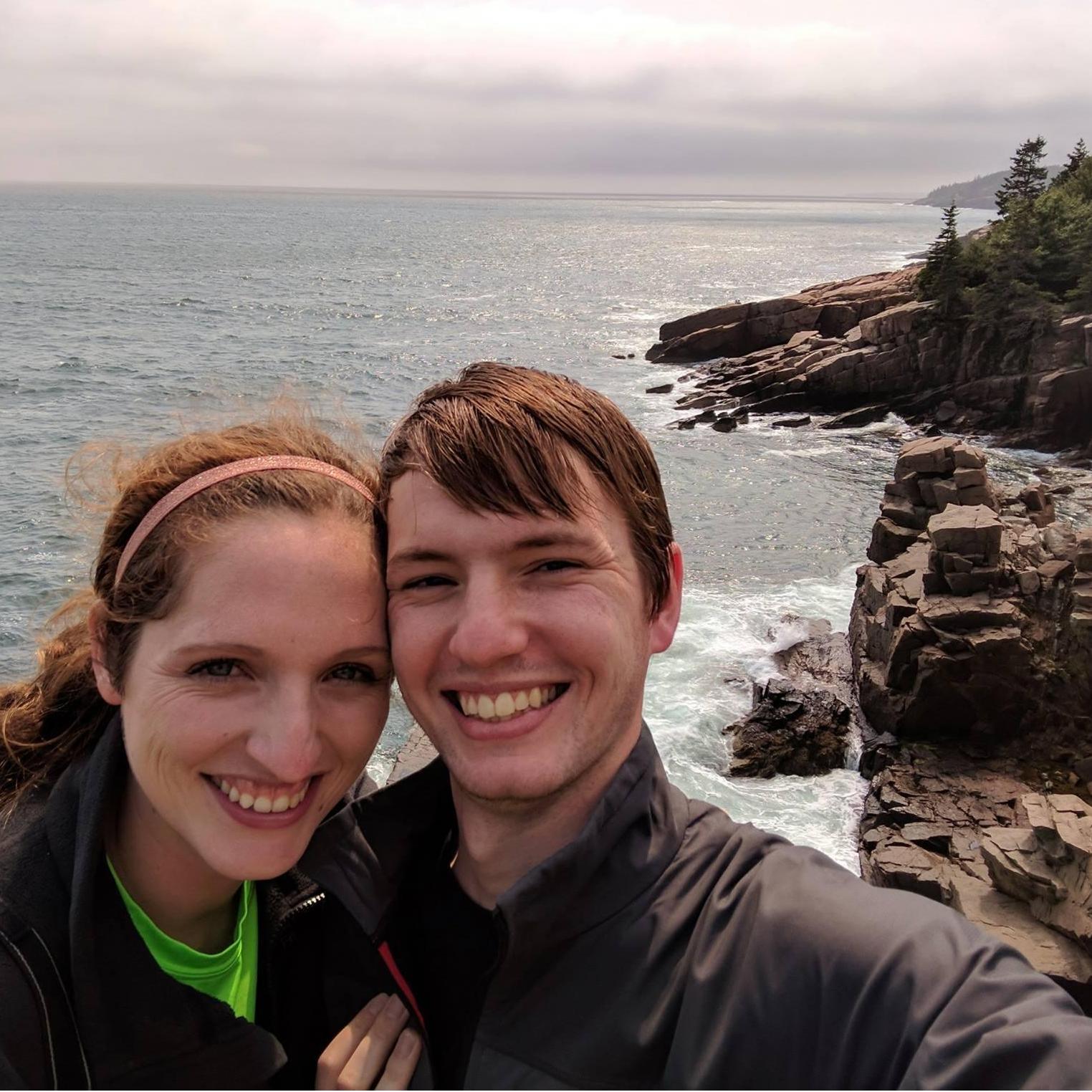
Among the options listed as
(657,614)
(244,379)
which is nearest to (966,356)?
(244,379)

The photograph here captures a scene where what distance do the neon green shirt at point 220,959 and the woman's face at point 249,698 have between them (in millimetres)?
211

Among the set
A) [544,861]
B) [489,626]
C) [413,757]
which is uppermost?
[489,626]

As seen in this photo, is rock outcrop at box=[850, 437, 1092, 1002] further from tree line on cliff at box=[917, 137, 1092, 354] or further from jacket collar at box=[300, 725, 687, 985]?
tree line on cliff at box=[917, 137, 1092, 354]

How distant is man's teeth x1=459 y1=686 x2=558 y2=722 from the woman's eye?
1.17ft

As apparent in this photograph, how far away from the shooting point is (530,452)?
3.04 meters

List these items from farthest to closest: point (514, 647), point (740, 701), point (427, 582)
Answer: point (740, 701) < point (427, 582) < point (514, 647)

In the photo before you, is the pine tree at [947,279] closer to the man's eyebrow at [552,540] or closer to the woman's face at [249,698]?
the man's eyebrow at [552,540]

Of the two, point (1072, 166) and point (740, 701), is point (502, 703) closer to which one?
point (740, 701)

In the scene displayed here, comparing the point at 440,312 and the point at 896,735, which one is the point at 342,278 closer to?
the point at 440,312

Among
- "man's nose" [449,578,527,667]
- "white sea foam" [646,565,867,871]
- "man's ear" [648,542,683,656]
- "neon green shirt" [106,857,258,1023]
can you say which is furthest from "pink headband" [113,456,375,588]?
"white sea foam" [646,565,867,871]

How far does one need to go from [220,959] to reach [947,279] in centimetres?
4512

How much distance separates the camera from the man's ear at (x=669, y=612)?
3367mm

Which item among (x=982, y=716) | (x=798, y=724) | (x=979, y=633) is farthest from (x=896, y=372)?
(x=798, y=724)

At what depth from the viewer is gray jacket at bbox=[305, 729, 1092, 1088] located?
215cm
